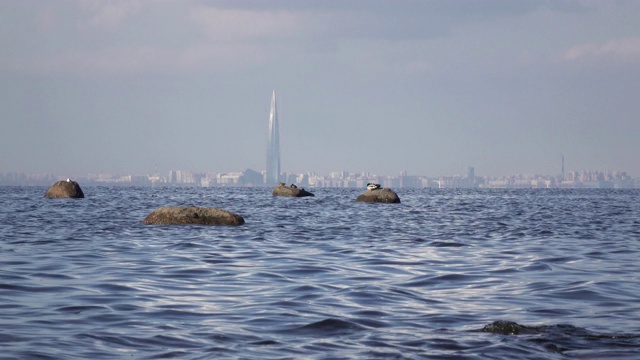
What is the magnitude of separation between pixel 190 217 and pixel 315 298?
687 inches

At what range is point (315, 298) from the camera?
1192 centimetres

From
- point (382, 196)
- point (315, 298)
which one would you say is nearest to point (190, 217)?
point (315, 298)

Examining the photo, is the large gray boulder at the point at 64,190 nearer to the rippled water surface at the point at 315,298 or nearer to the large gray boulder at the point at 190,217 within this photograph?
the large gray boulder at the point at 190,217

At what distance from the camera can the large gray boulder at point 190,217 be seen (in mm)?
28734

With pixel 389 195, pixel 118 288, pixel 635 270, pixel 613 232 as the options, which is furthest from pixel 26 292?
pixel 389 195

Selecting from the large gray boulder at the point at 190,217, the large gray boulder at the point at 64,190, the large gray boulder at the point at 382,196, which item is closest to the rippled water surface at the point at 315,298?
the large gray boulder at the point at 190,217

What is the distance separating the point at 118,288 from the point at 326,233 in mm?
14509

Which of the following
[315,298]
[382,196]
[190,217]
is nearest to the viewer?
[315,298]

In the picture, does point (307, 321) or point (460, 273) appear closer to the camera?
point (307, 321)

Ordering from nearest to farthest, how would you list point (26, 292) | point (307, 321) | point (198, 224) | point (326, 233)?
point (307, 321) < point (26, 292) < point (326, 233) < point (198, 224)

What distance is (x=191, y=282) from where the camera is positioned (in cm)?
1348

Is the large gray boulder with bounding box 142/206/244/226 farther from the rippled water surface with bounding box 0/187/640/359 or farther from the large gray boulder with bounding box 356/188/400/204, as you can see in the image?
the large gray boulder with bounding box 356/188/400/204

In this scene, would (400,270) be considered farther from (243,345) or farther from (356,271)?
(243,345)

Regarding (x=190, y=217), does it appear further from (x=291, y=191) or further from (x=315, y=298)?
(x=291, y=191)
